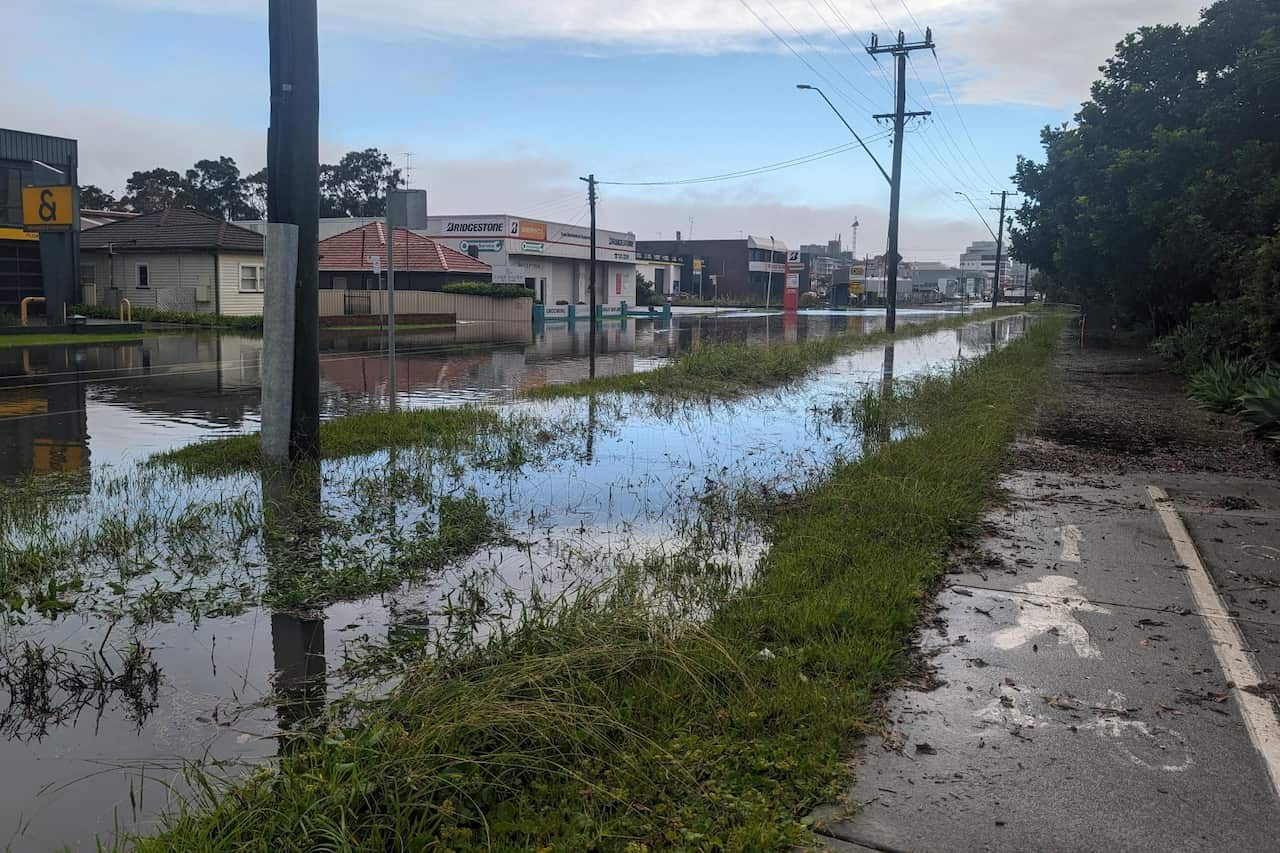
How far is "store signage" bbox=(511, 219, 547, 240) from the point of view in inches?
2537

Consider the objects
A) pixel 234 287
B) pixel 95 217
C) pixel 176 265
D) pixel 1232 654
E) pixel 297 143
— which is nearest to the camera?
pixel 1232 654

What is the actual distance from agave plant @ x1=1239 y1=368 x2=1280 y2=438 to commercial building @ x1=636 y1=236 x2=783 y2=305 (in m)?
Answer: 97.1

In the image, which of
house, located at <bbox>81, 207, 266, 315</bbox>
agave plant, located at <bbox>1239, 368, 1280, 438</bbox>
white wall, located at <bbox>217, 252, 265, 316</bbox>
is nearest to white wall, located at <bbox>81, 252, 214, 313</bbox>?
house, located at <bbox>81, 207, 266, 315</bbox>

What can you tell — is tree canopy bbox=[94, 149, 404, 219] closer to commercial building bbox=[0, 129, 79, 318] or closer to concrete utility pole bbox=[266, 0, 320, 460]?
commercial building bbox=[0, 129, 79, 318]

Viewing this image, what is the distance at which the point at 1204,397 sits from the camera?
59.3ft

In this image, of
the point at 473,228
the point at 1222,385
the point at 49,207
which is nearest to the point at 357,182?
the point at 473,228

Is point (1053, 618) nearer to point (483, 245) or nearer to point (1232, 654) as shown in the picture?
point (1232, 654)

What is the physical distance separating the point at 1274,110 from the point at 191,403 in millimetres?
21215

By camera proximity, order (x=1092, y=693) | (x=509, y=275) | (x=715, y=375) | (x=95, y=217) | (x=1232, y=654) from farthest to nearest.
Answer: (x=509, y=275), (x=95, y=217), (x=715, y=375), (x=1232, y=654), (x=1092, y=693)

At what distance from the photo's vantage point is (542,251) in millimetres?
66438

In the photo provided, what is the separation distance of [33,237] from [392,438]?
35.0 m

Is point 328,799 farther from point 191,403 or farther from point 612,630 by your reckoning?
point 191,403

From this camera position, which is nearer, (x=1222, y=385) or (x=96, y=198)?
(x=1222, y=385)

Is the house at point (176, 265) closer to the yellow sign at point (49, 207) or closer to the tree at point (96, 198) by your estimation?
the yellow sign at point (49, 207)
